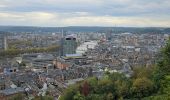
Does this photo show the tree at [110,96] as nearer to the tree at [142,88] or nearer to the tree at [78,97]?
the tree at [142,88]

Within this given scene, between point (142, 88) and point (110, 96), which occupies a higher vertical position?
point (142, 88)

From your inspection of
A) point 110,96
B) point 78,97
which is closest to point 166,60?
point 110,96

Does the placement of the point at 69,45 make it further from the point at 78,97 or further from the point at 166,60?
the point at 166,60

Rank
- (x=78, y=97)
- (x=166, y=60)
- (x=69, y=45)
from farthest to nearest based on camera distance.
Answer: (x=69, y=45) → (x=78, y=97) → (x=166, y=60)

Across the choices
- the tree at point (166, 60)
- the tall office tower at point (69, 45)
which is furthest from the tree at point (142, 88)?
the tall office tower at point (69, 45)

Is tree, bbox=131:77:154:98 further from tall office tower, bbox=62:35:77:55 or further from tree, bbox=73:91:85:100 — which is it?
tall office tower, bbox=62:35:77:55

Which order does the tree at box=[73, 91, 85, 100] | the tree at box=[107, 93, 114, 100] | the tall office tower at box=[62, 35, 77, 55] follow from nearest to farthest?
the tree at box=[73, 91, 85, 100] → the tree at box=[107, 93, 114, 100] → the tall office tower at box=[62, 35, 77, 55]

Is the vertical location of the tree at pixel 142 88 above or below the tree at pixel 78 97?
above

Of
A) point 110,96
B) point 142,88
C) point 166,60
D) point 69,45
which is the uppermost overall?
point 166,60

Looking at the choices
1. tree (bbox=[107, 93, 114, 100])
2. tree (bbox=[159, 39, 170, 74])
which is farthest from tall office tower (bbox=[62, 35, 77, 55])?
tree (bbox=[159, 39, 170, 74])

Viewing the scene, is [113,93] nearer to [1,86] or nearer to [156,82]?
[156,82]

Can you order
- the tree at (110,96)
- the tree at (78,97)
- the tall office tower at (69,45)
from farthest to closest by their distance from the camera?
the tall office tower at (69,45), the tree at (110,96), the tree at (78,97)

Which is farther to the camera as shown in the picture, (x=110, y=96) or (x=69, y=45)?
(x=69, y=45)
